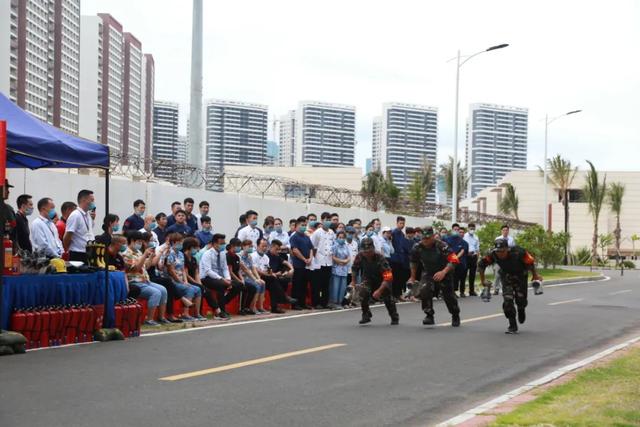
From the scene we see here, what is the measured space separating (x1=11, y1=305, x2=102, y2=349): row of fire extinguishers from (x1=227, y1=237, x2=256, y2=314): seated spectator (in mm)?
4963

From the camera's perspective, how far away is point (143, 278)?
15.1 meters

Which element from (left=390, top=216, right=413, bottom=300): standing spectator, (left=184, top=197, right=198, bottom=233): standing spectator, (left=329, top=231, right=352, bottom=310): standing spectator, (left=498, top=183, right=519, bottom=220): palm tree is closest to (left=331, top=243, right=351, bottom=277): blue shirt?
(left=329, top=231, right=352, bottom=310): standing spectator

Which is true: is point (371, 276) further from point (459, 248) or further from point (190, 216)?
point (459, 248)

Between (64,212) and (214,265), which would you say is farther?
(214,265)

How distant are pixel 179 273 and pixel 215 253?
1.37m

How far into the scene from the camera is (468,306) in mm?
21859

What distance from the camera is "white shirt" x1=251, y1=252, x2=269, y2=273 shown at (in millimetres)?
18984

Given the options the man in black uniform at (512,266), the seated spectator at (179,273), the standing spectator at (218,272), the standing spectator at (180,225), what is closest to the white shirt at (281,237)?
the standing spectator at (218,272)

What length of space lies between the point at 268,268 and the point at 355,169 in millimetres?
95320

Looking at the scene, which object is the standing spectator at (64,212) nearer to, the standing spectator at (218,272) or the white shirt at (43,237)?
the white shirt at (43,237)

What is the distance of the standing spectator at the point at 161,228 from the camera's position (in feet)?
56.1

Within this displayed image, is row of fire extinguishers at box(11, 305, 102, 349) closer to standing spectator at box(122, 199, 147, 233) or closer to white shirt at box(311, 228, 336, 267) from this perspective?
standing spectator at box(122, 199, 147, 233)

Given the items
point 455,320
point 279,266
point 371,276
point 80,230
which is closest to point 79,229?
point 80,230

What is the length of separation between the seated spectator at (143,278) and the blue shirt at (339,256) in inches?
235
